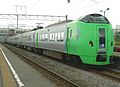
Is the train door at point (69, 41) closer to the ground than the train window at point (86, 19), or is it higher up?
closer to the ground

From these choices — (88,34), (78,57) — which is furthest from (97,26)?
(78,57)

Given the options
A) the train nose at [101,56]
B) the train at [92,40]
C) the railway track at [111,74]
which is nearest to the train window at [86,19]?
the train at [92,40]

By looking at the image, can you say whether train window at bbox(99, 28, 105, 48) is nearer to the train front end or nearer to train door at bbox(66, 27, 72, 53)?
the train front end

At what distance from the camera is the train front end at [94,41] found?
1650 cm

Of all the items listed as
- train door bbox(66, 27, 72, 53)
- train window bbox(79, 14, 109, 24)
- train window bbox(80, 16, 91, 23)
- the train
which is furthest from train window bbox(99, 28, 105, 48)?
train door bbox(66, 27, 72, 53)

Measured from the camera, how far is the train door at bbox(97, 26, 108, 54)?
54.5 ft

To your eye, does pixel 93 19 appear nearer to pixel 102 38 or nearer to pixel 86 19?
pixel 86 19

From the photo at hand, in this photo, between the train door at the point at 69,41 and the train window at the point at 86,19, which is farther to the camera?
the train door at the point at 69,41

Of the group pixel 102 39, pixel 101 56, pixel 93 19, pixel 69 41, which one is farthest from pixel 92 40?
pixel 69 41

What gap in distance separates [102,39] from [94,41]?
0.51 m

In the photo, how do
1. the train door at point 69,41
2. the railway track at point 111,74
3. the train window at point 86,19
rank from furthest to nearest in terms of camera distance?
the train door at point 69,41, the train window at point 86,19, the railway track at point 111,74

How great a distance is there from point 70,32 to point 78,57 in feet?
6.33

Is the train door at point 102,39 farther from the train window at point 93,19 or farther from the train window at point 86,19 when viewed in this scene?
the train window at point 86,19

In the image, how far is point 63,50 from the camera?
20453 mm
